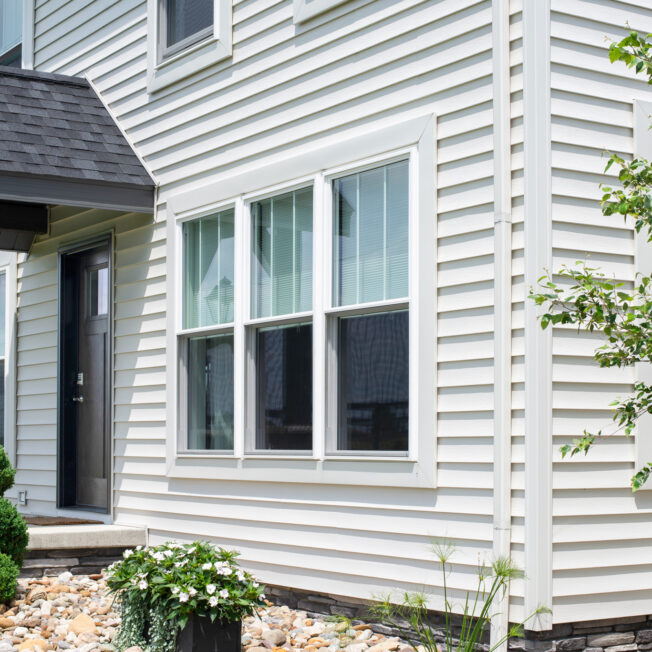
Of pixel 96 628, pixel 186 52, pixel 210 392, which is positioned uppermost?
pixel 186 52

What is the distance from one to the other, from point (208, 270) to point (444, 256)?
2.32 metres

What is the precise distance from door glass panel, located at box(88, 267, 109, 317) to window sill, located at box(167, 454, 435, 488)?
72.9 inches

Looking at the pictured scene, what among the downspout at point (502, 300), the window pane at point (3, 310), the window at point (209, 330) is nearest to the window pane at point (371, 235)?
the downspout at point (502, 300)

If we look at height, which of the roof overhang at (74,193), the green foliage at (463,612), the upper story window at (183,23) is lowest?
the green foliage at (463,612)

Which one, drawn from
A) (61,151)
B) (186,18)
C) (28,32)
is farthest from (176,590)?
(28,32)

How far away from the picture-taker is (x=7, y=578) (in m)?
6.30

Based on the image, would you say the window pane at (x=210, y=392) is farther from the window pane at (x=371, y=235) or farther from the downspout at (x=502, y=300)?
the downspout at (x=502, y=300)

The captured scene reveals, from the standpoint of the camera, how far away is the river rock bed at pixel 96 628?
5.50 m

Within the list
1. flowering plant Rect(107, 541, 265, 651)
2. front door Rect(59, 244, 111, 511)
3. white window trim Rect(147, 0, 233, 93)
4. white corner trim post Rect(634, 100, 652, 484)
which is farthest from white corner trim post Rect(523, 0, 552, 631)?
front door Rect(59, 244, 111, 511)

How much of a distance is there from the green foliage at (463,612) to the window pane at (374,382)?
734mm

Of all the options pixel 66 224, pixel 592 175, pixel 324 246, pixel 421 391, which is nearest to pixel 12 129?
pixel 66 224

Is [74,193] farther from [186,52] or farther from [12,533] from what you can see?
[12,533]

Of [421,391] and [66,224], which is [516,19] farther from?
[66,224]

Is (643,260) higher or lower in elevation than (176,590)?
higher
